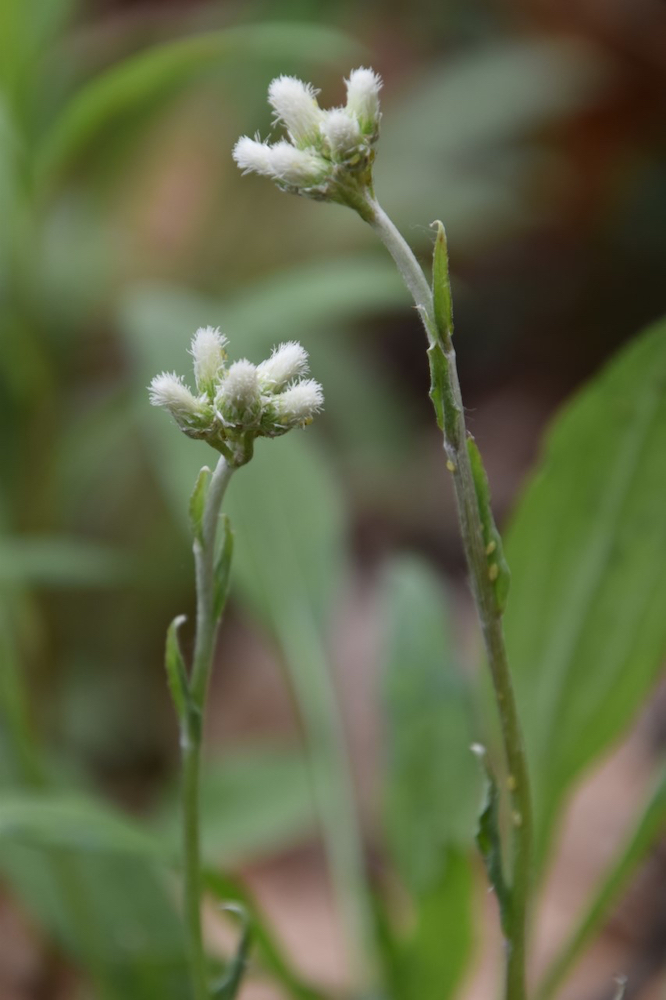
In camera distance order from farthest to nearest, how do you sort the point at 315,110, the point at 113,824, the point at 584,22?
the point at 584,22 → the point at 113,824 → the point at 315,110

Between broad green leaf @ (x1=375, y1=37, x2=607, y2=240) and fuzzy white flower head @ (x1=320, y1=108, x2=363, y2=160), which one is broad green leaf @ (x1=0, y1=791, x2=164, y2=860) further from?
broad green leaf @ (x1=375, y1=37, x2=607, y2=240)

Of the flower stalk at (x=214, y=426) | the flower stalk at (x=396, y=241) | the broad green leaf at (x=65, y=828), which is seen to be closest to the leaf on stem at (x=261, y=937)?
the broad green leaf at (x=65, y=828)

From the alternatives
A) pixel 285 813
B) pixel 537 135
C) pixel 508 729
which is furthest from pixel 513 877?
pixel 537 135

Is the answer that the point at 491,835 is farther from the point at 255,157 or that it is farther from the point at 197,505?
the point at 255,157

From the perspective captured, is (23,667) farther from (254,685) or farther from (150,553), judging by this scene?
(254,685)

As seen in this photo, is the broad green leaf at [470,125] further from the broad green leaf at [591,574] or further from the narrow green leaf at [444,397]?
the narrow green leaf at [444,397]

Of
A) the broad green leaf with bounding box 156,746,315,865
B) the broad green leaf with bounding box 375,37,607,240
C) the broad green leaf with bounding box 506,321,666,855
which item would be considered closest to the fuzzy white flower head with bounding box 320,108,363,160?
the broad green leaf with bounding box 506,321,666,855

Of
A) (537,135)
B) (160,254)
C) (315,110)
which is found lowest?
(315,110)
